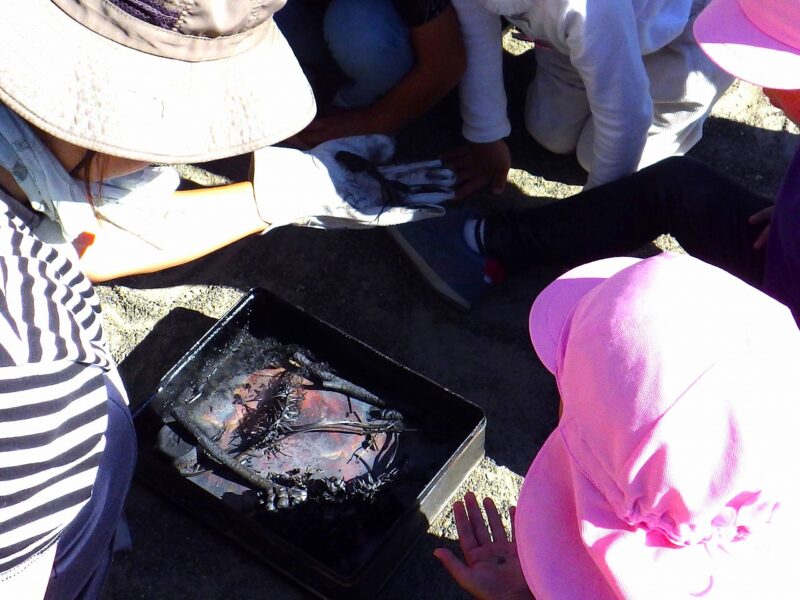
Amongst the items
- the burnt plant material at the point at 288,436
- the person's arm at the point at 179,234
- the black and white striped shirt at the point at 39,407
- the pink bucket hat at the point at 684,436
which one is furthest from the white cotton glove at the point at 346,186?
the pink bucket hat at the point at 684,436

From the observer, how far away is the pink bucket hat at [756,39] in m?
1.25

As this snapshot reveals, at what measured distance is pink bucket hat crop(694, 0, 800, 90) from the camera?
4.11 ft

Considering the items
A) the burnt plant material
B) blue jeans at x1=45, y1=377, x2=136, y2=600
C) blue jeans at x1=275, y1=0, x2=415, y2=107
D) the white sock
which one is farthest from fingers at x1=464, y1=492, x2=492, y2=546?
blue jeans at x1=275, y1=0, x2=415, y2=107

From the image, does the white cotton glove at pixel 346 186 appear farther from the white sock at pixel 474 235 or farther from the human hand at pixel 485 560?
the human hand at pixel 485 560

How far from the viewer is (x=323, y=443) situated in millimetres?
1514

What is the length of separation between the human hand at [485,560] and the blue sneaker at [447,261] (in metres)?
0.52

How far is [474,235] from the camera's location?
1.78m

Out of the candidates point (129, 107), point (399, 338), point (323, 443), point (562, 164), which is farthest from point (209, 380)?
point (562, 164)

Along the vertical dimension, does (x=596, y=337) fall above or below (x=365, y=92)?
above

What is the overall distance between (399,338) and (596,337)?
828 millimetres

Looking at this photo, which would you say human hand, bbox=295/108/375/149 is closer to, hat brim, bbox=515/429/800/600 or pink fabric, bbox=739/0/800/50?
pink fabric, bbox=739/0/800/50

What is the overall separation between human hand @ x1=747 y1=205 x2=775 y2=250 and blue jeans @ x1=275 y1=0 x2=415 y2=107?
31.4 inches

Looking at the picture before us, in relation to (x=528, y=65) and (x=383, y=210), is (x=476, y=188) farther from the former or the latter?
(x=528, y=65)

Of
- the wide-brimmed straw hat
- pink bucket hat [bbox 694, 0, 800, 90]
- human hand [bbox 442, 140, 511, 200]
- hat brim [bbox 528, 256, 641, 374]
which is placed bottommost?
human hand [bbox 442, 140, 511, 200]
